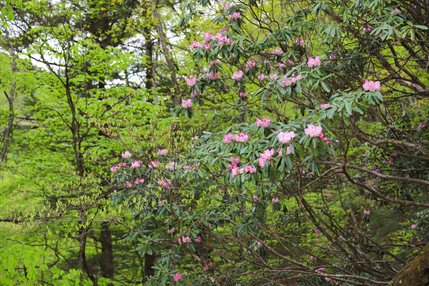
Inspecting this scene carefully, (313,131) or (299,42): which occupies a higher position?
(299,42)

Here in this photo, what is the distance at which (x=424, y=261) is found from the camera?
193cm

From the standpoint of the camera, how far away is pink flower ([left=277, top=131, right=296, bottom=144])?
1975mm

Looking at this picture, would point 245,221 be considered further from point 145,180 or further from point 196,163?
point 145,180

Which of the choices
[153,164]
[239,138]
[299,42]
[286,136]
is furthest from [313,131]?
[153,164]

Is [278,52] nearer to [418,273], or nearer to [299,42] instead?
[299,42]

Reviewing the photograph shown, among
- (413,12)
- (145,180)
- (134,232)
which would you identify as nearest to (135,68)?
(145,180)

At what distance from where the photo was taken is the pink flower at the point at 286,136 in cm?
197

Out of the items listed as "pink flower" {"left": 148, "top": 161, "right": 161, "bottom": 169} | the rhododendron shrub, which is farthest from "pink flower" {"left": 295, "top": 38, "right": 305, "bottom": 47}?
"pink flower" {"left": 148, "top": 161, "right": 161, "bottom": 169}

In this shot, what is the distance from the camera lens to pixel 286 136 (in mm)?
1985

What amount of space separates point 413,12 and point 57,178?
5.99 metres

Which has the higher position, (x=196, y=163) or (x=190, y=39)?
(x=190, y=39)

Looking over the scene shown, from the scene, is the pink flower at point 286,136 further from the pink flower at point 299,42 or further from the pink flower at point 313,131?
the pink flower at point 299,42

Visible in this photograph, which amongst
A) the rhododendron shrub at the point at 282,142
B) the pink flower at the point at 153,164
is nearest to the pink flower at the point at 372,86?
the rhododendron shrub at the point at 282,142

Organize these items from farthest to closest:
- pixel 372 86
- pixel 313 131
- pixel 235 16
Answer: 1. pixel 235 16
2. pixel 372 86
3. pixel 313 131
